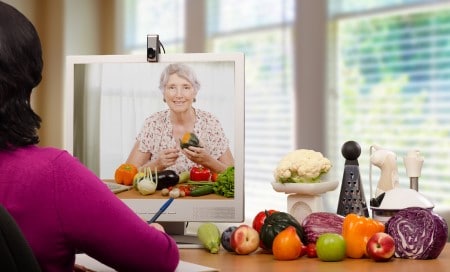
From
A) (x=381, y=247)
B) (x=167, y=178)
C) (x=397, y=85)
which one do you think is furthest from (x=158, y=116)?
(x=397, y=85)

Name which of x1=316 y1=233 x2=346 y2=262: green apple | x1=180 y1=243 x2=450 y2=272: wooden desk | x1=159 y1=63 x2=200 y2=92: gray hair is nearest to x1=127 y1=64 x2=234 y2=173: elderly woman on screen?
x1=159 y1=63 x2=200 y2=92: gray hair

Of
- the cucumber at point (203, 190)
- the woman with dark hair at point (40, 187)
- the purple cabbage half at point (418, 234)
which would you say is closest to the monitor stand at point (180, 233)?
the cucumber at point (203, 190)

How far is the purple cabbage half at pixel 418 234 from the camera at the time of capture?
1491 mm

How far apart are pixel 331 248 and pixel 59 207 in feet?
2.14

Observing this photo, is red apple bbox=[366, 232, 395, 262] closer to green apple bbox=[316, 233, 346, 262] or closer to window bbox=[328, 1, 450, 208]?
green apple bbox=[316, 233, 346, 262]

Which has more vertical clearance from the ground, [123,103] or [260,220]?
[123,103]

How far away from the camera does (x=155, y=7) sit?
4.82 metres

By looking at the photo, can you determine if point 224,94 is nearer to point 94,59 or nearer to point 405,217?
point 94,59

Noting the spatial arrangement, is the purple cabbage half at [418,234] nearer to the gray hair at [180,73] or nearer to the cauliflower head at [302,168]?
the cauliflower head at [302,168]

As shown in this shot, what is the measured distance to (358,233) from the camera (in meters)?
1.50

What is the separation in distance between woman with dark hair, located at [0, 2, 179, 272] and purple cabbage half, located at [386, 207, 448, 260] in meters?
0.67

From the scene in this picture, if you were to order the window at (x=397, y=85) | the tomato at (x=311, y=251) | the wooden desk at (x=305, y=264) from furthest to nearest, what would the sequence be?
1. the window at (x=397, y=85)
2. the tomato at (x=311, y=251)
3. the wooden desk at (x=305, y=264)

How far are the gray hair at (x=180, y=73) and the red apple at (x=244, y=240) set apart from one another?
42cm

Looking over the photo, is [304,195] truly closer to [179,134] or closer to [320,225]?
[320,225]
